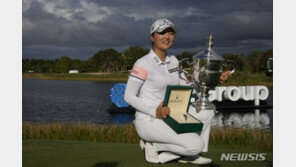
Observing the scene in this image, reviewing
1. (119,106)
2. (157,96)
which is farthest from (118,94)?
(157,96)

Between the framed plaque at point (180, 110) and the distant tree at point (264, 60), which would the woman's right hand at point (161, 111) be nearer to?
the framed plaque at point (180, 110)

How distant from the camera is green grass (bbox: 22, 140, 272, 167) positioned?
148 inches

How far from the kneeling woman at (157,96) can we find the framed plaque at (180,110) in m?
0.11

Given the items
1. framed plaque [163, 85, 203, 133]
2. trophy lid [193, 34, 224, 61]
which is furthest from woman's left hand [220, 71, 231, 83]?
framed plaque [163, 85, 203, 133]

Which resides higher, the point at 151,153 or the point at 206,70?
the point at 206,70

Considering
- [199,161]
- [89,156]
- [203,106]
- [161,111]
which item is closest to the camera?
[161,111]

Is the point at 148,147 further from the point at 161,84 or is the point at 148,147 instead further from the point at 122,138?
the point at 122,138

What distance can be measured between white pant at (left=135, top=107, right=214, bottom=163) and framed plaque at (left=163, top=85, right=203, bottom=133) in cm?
10

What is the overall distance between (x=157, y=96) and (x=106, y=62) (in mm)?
52296

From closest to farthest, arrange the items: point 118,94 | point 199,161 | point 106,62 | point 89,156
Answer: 1. point 199,161
2. point 89,156
3. point 118,94
4. point 106,62

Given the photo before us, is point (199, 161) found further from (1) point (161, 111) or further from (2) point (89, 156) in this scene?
(2) point (89, 156)

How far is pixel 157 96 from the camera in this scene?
336cm

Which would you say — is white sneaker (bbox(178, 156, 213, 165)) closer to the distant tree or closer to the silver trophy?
the silver trophy

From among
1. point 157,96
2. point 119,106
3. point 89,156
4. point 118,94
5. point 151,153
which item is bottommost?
point 119,106
